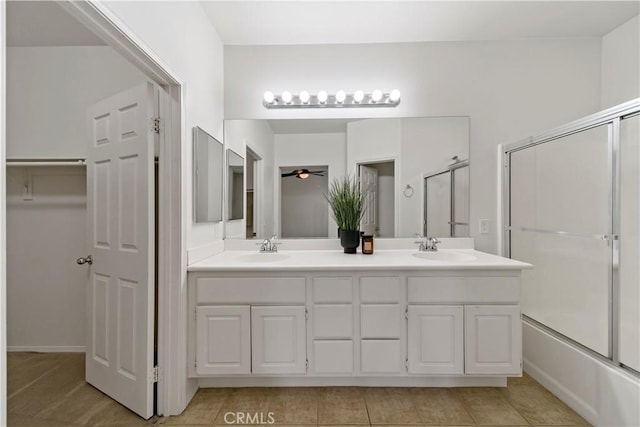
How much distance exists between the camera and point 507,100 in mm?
2473

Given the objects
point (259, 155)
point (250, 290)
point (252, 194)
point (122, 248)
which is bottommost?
point (250, 290)

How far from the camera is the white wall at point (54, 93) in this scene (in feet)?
8.04

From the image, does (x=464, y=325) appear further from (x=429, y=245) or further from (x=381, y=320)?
(x=429, y=245)

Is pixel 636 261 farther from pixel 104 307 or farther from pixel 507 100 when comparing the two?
pixel 104 307

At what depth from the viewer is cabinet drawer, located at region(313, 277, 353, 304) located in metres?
1.88

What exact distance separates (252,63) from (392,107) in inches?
44.5

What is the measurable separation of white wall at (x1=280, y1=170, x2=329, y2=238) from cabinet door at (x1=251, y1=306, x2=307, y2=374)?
761 millimetres

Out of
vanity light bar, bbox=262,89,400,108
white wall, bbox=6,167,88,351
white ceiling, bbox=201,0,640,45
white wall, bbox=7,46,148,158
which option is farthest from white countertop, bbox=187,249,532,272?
white ceiling, bbox=201,0,640,45

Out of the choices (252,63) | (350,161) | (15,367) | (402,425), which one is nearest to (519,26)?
(350,161)

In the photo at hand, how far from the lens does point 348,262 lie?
76.8 inches

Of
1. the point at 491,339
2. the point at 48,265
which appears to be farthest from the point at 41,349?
the point at 491,339

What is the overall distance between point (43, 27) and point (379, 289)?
2.82 m

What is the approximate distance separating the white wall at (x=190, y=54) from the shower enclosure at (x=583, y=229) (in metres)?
2.18

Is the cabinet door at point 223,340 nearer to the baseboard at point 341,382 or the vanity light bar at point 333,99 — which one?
the baseboard at point 341,382
